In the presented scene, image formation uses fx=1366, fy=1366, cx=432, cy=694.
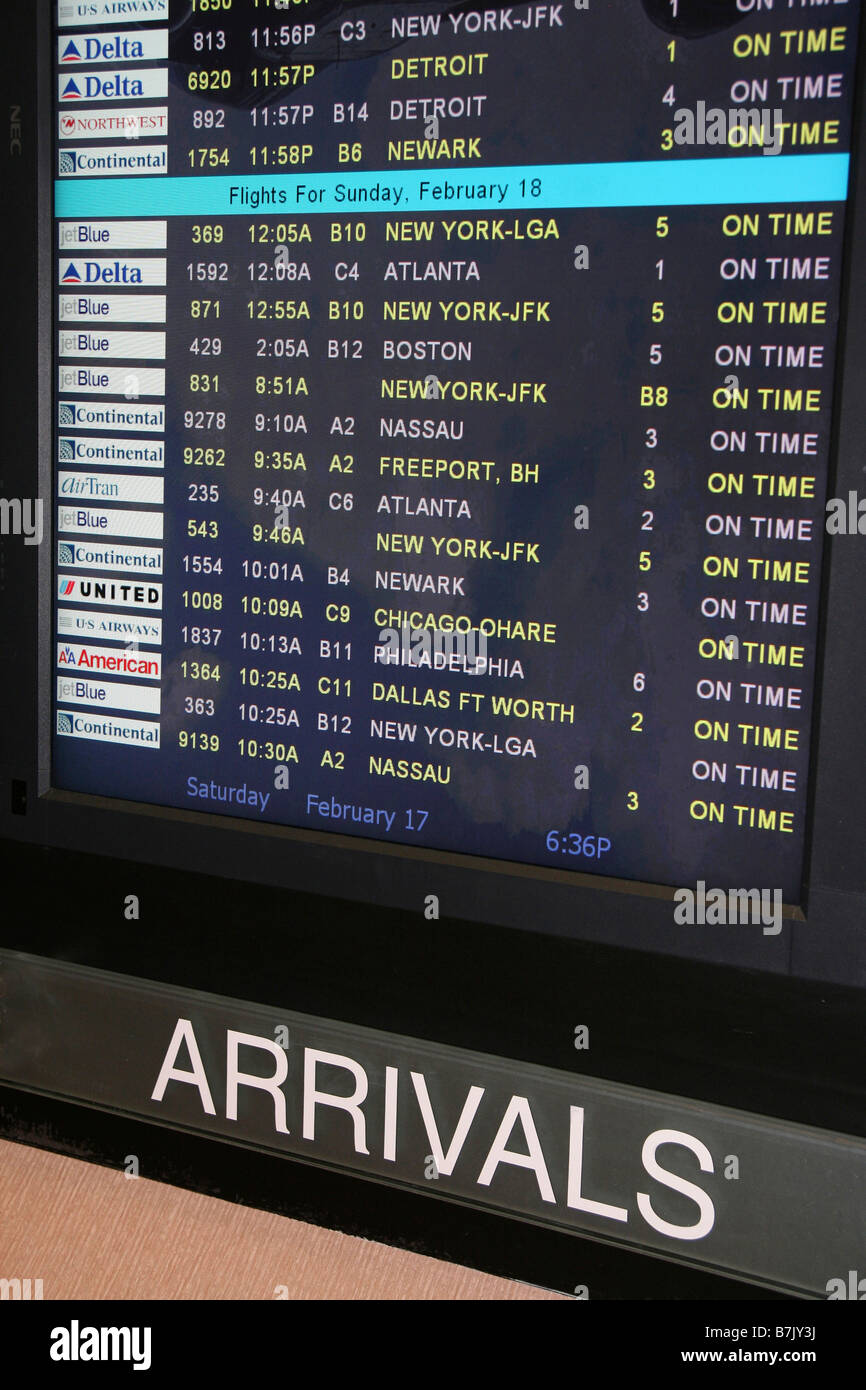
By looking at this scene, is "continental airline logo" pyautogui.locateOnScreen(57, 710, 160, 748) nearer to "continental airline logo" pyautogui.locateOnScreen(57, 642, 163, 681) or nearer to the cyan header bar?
"continental airline logo" pyautogui.locateOnScreen(57, 642, 163, 681)

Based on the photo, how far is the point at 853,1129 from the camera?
1.10 meters

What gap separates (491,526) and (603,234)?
248mm

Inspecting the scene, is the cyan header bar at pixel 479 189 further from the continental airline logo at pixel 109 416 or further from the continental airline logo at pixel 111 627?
the continental airline logo at pixel 111 627

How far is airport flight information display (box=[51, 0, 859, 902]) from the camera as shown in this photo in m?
1.05

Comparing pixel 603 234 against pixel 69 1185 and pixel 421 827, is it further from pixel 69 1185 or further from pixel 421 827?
pixel 69 1185

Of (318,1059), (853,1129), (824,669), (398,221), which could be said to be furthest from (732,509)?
(318,1059)

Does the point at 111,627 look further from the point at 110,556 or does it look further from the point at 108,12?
the point at 108,12

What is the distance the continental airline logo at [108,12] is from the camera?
1.22m

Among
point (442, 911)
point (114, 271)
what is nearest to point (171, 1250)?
point (442, 911)

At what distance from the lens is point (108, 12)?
1.24 meters

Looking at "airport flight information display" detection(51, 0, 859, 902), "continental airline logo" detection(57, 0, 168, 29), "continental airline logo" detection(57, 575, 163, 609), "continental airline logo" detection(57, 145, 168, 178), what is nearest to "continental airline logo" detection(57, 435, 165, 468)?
"airport flight information display" detection(51, 0, 859, 902)

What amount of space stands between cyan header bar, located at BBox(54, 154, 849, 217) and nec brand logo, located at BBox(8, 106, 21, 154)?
0.05 meters

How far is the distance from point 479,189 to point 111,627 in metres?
0.52

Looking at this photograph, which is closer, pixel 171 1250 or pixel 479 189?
pixel 479 189
